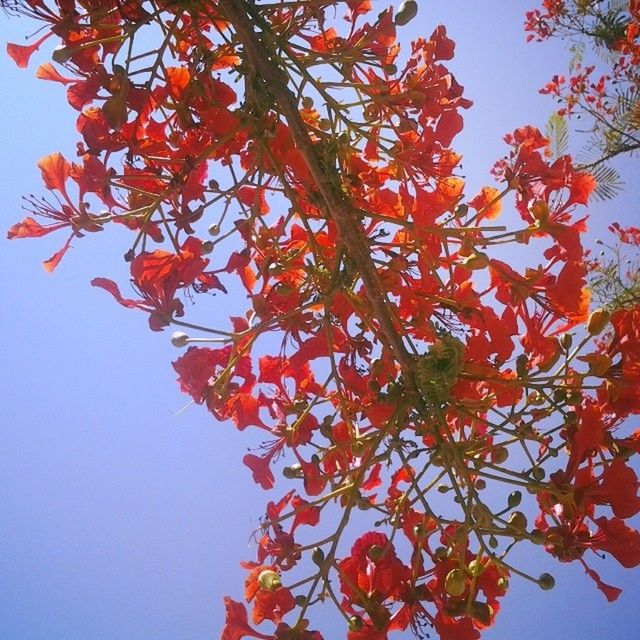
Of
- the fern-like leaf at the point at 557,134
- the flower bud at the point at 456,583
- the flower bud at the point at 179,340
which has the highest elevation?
the fern-like leaf at the point at 557,134

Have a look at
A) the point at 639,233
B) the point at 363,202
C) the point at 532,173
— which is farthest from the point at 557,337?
the point at 639,233

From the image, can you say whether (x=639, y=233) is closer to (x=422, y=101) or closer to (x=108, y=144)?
(x=422, y=101)

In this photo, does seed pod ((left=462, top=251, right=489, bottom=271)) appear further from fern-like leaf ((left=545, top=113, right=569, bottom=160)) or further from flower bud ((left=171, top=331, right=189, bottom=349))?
fern-like leaf ((left=545, top=113, right=569, bottom=160))

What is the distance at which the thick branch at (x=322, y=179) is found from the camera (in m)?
0.86

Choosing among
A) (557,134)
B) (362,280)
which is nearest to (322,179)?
(362,280)

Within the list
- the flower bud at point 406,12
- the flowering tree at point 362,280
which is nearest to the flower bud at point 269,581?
the flowering tree at point 362,280

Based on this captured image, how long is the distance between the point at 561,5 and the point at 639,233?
101cm

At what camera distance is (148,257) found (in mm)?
935

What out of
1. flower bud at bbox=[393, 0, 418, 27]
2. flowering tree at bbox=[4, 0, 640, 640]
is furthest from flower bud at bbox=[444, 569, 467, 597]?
flower bud at bbox=[393, 0, 418, 27]

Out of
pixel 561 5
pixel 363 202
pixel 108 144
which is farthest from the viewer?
pixel 561 5

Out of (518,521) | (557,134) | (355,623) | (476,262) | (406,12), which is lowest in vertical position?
(355,623)

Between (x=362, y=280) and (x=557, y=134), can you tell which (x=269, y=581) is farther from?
(x=557, y=134)

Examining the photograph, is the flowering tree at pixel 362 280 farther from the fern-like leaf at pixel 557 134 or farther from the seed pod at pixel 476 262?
the fern-like leaf at pixel 557 134

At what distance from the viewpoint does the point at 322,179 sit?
2.91 feet
